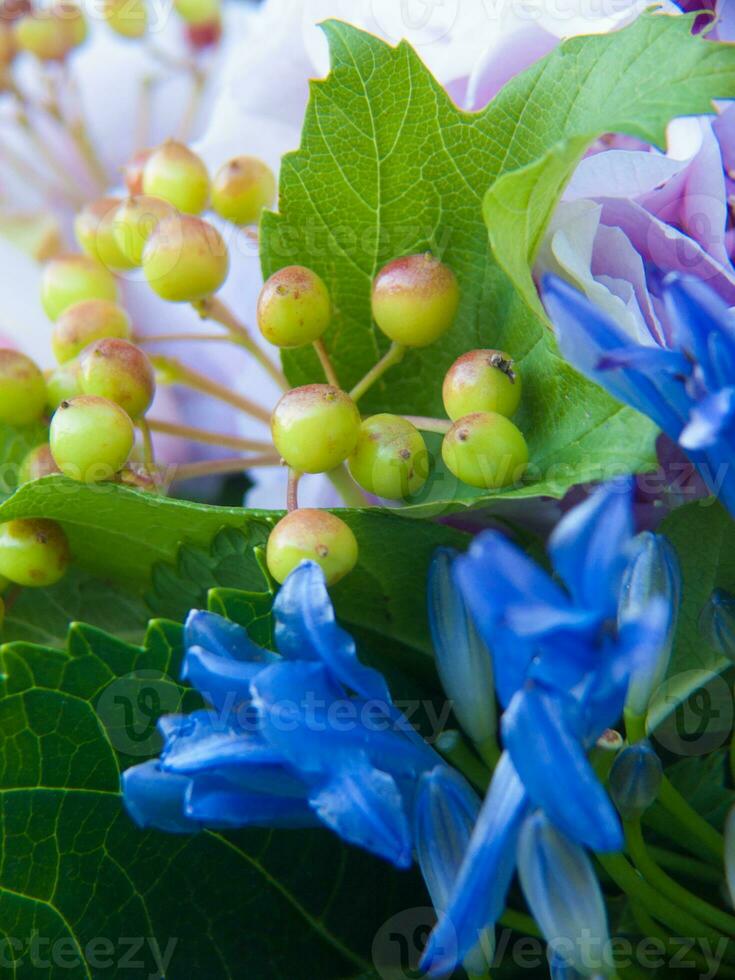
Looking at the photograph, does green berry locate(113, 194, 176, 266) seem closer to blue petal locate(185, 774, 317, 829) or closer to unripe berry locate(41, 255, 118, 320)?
unripe berry locate(41, 255, 118, 320)

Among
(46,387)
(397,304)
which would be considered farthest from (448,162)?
(46,387)

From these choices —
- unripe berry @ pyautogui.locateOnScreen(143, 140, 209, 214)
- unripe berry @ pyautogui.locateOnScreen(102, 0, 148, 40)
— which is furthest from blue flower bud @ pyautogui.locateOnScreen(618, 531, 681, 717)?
unripe berry @ pyautogui.locateOnScreen(102, 0, 148, 40)

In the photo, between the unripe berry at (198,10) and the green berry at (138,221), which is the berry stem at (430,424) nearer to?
the green berry at (138,221)

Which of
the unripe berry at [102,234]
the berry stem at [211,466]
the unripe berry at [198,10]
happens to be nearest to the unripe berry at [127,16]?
the unripe berry at [198,10]

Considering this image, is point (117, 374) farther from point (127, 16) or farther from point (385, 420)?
point (127, 16)

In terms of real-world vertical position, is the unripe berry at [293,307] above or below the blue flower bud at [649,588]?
above

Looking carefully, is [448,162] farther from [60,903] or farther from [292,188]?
[60,903]

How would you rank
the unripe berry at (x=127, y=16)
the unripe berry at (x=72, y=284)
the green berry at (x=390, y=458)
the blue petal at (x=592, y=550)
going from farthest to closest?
the unripe berry at (x=127, y=16), the unripe berry at (x=72, y=284), the green berry at (x=390, y=458), the blue petal at (x=592, y=550)

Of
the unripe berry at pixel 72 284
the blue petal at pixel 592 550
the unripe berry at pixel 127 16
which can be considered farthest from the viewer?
the unripe berry at pixel 127 16

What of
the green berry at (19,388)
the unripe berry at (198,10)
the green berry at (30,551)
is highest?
the unripe berry at (198,10)
